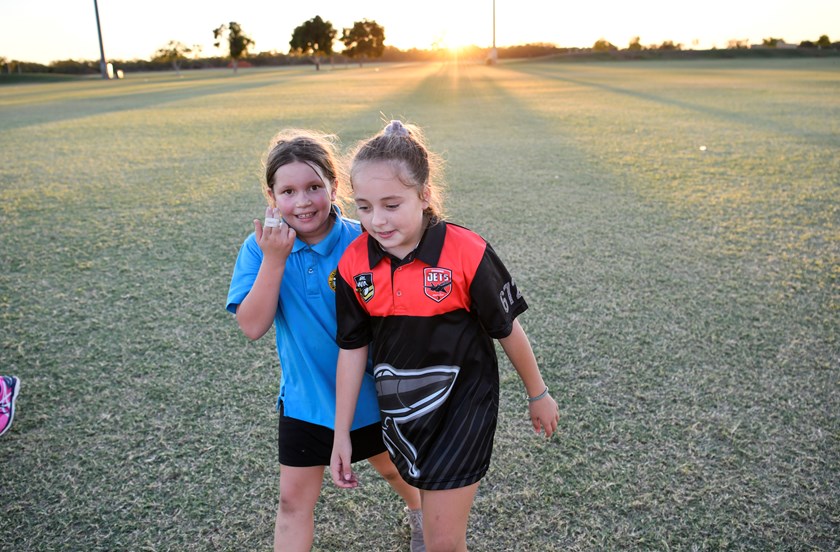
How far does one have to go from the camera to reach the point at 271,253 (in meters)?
1.60

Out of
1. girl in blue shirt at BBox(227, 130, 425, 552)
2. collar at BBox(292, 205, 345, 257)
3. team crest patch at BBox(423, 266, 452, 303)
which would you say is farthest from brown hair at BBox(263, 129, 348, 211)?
team crest patch at BBox(423, 266, 452, 303)

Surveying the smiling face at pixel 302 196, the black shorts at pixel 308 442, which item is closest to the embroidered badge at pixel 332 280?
the smiling face at pixel 302 196

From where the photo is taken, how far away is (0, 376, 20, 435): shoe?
2.67m

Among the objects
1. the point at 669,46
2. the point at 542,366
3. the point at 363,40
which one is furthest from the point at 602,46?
the point at 542,366

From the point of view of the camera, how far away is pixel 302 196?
1678mm

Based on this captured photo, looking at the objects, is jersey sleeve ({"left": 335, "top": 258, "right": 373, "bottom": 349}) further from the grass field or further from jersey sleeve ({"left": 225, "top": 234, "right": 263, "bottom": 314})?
the grass field

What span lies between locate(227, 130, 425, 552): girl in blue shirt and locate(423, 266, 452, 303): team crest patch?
301 mm

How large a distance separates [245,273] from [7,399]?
5.65ft

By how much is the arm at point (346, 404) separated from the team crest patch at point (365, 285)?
5.8 inches

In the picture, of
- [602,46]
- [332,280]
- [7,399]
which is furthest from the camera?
[602,46]

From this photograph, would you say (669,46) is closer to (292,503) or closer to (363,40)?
(363,40)

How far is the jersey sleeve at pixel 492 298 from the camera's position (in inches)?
59.5

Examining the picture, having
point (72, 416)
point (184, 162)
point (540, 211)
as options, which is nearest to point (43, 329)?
point (72, 416)

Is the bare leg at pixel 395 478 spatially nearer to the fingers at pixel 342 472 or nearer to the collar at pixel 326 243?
the fingers at pixel 342 472
